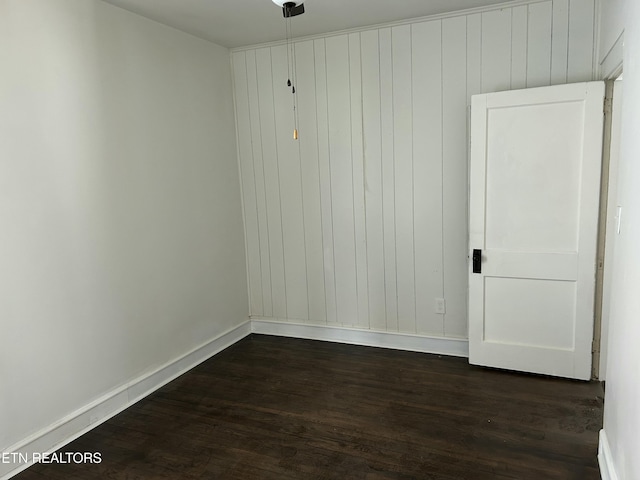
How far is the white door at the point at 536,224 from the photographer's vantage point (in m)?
2.86

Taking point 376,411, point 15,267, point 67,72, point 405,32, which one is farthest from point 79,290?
point 405,32

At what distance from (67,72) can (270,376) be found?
2366mm

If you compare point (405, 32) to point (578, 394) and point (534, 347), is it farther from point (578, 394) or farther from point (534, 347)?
point (578, 394)

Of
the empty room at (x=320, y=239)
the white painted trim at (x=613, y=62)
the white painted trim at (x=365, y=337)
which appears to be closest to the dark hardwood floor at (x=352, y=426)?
the empty room at (x=320, y=239)

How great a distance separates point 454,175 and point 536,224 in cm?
68

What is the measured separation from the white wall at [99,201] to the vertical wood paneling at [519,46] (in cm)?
229

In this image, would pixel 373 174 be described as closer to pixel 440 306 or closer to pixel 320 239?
pixel 320 239

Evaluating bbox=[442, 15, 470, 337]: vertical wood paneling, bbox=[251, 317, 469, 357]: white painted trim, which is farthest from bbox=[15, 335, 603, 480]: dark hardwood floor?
bbox=[442, 15, 470, 337]: vertical wood paneling

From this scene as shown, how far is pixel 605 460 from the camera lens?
2.04 m

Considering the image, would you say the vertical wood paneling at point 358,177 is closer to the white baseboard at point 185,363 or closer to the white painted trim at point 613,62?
the white baseboard at point 185,363

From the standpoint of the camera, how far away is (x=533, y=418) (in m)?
2.58

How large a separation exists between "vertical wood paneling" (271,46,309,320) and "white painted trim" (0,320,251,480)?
2.52 feet

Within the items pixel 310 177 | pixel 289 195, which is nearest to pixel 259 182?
pixel 289 195

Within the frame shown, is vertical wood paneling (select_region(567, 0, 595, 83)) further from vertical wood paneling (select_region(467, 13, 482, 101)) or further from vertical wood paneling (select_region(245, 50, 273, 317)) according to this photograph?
vertical wood paneling (select_region(245, 50, 273, 317))
